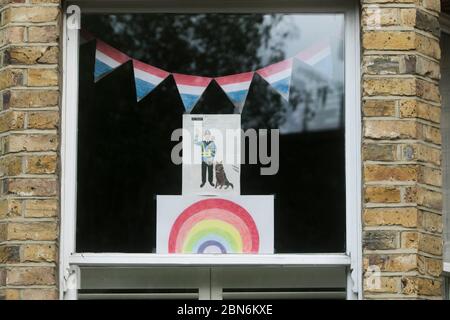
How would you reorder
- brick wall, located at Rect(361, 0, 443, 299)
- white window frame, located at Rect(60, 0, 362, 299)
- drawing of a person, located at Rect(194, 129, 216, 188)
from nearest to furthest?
brick wall, located at Rect(361, 0, 443, 299) → white window frame, located at Rect(60, 0, 362, 299) → drawing of a person, located at Rect(194, 129, 216, 188)

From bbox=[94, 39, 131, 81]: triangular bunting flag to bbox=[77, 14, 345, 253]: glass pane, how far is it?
2 centimetres

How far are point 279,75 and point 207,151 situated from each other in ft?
1.59

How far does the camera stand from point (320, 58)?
5.54 m

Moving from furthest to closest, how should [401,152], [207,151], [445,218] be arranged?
1. [445,218]
2. [207,151]
3. [401,152]

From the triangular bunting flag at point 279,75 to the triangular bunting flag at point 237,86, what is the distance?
7 cm

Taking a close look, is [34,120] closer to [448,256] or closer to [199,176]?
[199,176]

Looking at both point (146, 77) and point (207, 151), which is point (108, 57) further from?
point (207, 151)

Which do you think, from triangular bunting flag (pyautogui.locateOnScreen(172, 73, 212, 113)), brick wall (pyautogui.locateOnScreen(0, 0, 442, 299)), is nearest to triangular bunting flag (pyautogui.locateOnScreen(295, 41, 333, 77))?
brick wall (pyautogui.locateOnScreen(0, 0, 442, 299))

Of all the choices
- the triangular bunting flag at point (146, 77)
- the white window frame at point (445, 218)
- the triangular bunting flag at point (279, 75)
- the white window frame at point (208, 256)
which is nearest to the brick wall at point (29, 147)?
the white window frame at point (208, 256)

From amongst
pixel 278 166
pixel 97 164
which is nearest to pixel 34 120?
pixel 97 164

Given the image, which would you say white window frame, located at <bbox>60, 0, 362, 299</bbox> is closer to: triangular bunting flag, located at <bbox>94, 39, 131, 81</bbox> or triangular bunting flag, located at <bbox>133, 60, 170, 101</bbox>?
triangular bunting flag, located at <bbox>94, 39, 131, 81</bbox>

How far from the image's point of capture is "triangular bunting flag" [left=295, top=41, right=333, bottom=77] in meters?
5.54

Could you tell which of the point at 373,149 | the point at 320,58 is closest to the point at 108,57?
the point at 320,58

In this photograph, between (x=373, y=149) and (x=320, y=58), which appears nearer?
(x=373, y=149)
